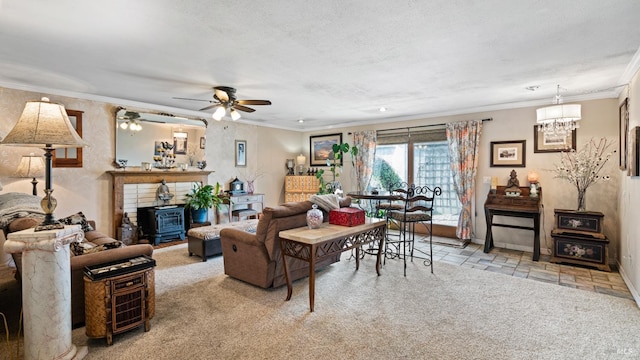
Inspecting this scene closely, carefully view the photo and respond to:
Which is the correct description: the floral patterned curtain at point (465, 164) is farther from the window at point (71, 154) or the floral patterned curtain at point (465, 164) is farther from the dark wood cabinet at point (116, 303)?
the window at point (71, 154)

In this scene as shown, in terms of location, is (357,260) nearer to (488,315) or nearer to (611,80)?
(488,315)

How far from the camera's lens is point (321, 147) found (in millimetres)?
8023

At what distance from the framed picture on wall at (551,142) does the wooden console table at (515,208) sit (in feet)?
2.20

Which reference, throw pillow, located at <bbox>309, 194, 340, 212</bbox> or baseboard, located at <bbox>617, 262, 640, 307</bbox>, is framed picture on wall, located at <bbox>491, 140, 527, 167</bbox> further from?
throw pillow, located at <bbox>309, 194, 340, 212</bbox>

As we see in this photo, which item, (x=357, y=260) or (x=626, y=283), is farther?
(x=357, y=260)

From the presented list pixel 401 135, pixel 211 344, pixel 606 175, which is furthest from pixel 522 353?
pixel 401 135

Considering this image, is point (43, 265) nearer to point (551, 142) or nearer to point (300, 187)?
point (300, 187)

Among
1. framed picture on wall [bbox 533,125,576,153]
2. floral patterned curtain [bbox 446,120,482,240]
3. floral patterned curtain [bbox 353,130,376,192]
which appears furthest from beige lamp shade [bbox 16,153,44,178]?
framed picture on wall [bbox 533,125,576,153]

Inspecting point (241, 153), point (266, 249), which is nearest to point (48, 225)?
point (266, 249)

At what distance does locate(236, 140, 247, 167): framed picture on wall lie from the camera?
6898mm

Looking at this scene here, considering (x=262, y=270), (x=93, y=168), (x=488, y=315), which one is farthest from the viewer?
(x=93, y=168)

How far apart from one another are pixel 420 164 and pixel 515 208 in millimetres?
1976

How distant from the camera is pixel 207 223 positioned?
19.4ft

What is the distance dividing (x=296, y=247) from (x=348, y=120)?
15.1ft
